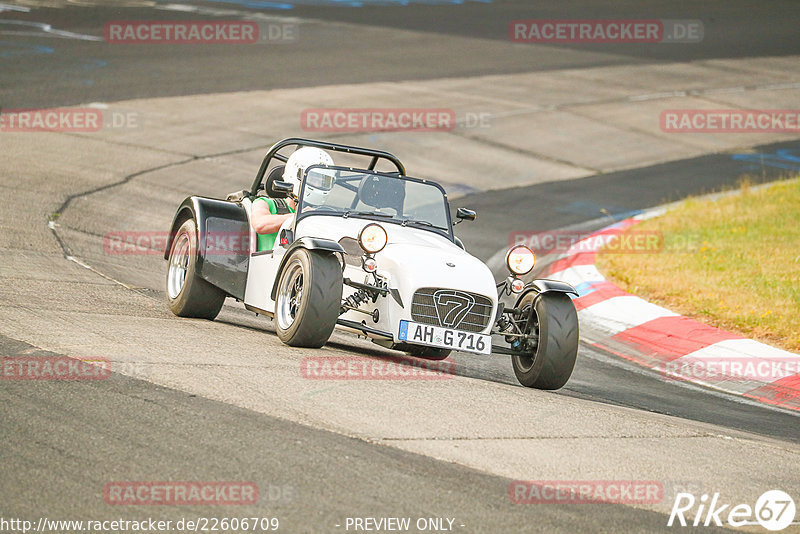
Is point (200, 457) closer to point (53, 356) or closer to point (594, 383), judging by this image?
point (53, 356)

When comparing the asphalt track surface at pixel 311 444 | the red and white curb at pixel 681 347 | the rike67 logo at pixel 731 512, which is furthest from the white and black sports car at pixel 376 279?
the rike67 logo at pixel 731 512

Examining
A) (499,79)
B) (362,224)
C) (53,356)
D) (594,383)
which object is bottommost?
(594,383)

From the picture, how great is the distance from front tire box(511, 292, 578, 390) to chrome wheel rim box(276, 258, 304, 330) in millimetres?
1784

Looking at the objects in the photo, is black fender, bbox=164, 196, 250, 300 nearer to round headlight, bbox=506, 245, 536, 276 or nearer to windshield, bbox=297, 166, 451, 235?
windshield, bbox=297, 166, 451, 235

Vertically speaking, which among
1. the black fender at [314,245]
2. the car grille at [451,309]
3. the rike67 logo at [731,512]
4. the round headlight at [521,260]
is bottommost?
the rike67 logo at [731,512]

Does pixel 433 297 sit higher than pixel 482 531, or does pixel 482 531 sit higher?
pixel 433 297

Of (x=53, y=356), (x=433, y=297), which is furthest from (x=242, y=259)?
(x=53, y=356)

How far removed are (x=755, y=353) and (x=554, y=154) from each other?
10.2 metres

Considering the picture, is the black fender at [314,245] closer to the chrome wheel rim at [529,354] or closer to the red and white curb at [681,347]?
the chrome wheel rim at [529,354]

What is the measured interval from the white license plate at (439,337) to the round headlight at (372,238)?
0.60 metres

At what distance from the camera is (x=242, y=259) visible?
30.0 ft

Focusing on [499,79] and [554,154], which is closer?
[554,154]

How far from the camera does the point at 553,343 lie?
7.77m

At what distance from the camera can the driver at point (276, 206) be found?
9.08 m
